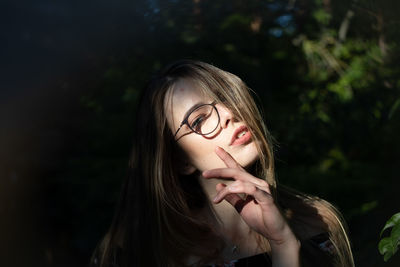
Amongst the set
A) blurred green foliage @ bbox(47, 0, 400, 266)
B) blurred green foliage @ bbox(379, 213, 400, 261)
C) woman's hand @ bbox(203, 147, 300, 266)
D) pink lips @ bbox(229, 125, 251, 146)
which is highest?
blurred green foliage @ bbox(379, 213, 400, 261)

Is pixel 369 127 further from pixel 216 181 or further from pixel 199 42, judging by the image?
pixel 216 181

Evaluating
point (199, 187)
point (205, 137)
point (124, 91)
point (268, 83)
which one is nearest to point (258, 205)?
point (205, 137)

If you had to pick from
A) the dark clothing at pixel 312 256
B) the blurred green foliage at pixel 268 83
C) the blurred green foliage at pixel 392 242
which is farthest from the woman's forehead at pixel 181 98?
the blurred green foliage at pixel 268 83

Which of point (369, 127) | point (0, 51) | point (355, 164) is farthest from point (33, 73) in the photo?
point (355, 164)

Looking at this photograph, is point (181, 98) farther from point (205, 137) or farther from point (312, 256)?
point (312, 256)

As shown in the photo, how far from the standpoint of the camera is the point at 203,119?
68.1 inches

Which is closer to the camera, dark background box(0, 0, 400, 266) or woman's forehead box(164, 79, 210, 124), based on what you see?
woman's forehead box(164, 79, 210, 124)

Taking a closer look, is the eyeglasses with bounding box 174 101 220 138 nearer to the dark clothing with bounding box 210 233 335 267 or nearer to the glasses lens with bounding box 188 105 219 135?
the glasses lens with bounding box 188 105 219 135

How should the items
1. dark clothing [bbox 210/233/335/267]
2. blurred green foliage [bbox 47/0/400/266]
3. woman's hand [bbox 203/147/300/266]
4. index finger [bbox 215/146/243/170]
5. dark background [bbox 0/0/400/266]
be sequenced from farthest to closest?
blurred green foliage [bbox 47/0/400/266] → dark background [bbox 0/0/400/266] → dark clothing [bbox 210/233/335/267] → index finger [bbox 215/146/243/170] → woman's hand [bbox 203/147/300/266]

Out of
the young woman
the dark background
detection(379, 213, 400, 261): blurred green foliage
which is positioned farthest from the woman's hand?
the dark background

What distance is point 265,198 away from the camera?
1488 mm

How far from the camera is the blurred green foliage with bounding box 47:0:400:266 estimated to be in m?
2.90

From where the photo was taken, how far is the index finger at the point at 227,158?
161cm

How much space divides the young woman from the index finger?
0.01 metres
